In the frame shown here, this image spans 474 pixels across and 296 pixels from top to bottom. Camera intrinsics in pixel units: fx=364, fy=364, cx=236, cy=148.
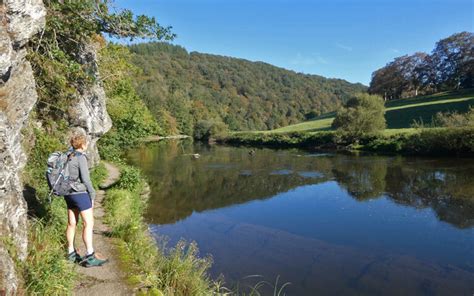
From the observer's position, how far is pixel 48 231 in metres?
7.08

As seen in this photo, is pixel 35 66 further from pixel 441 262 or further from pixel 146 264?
pixel 441 262

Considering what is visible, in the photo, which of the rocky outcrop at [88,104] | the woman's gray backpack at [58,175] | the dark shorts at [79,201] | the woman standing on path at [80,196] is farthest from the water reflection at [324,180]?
the woman's gray backpack at [58,175]

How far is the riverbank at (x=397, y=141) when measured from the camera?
35781 millimetres

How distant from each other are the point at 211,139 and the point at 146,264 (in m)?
82.0

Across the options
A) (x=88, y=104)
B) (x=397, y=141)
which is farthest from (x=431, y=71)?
(x=88, y=104)

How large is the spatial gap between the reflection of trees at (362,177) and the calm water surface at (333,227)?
67mm

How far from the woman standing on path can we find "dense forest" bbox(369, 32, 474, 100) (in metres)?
92.2

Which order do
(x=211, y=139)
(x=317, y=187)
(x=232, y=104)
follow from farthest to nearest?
(x=232, y=104) < (x=211, y=139) < (x=317, y=187)

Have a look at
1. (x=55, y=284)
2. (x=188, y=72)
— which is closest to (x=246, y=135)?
(x=55, y=284)

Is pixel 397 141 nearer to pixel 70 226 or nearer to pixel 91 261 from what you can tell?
pixel 91 261

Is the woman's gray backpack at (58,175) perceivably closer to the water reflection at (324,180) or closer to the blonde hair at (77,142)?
the blonde hair at (77,142)

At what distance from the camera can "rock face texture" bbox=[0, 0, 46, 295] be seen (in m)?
5.02

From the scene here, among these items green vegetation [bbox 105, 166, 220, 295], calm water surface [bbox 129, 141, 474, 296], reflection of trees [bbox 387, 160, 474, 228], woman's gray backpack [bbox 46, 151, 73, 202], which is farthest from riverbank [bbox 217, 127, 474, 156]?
woman's gray backpack [bbox 46, 151, 73, 202]

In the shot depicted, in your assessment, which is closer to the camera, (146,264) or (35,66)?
(146,264)
